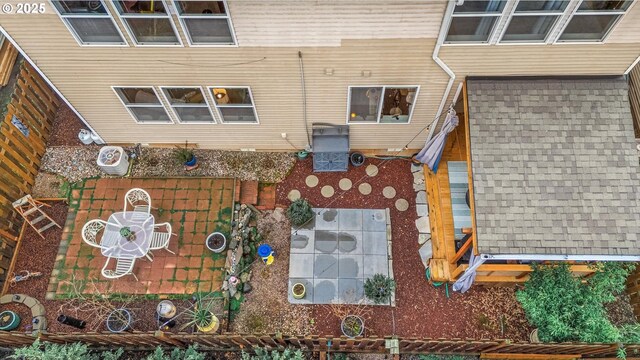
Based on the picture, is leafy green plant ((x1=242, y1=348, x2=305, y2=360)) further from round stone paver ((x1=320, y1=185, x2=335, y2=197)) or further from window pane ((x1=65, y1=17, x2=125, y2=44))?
window pane ((x1=65, y1=17, x2=125, y2=44))

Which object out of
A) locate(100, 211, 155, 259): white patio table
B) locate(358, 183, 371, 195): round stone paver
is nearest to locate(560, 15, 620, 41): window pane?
locate(358, 183, 371, 195): round stone paver

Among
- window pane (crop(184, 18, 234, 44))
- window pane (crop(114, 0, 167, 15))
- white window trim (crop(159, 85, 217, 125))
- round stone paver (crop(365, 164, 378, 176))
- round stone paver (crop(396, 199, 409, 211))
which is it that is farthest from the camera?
round stone paver (crop(365, 164, 378, 176))

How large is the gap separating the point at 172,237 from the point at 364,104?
617 cm

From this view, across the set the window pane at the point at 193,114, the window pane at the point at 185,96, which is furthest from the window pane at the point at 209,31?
the window pane at the point at 193,114

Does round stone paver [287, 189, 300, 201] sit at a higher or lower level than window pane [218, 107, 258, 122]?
lower

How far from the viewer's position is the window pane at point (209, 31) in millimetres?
8500

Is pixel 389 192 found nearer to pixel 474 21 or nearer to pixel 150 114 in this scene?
pixel 474 21

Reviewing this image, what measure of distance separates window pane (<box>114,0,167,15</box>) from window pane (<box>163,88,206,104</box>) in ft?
7.50

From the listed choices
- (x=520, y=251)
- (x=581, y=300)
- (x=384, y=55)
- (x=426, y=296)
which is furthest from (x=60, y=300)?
(x=581, y=300)

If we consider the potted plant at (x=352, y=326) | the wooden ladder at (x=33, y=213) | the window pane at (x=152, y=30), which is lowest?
the potted plant at (x=352, y=326)

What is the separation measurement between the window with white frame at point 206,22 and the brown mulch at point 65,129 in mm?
6238

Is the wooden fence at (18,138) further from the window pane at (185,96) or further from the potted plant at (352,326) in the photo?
the potted plant at (352,326)

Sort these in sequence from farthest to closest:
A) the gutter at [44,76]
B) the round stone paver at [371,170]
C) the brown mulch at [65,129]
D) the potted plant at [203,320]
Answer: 1. the brown mulch at [65,129]
2. the round stone paver at [371,170]
3. the potted plant at [203,320]
4. the gutter at [44,76]

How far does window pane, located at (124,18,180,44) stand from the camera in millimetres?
8586
